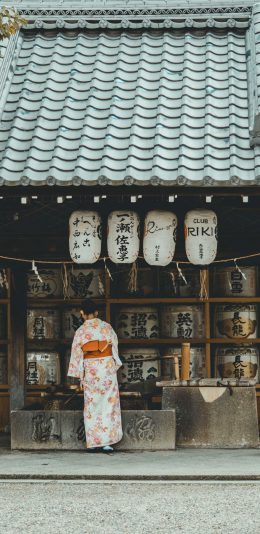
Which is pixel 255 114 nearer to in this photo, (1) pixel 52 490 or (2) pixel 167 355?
(2) pixel 167 355

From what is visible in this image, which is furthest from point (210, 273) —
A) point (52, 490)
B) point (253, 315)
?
point (52, 490)

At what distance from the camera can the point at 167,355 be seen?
13648mm

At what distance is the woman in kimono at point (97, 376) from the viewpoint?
38.2 ft

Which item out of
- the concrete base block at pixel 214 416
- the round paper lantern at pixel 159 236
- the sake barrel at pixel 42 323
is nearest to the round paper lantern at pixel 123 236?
the round paper lantern at pixel 159 236

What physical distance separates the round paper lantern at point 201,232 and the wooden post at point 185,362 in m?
1.46

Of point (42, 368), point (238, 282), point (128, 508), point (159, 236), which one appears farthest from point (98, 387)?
point (128, 508)

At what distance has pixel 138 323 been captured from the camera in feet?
44.8

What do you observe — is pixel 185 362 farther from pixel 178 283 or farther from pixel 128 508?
pixel 128 508

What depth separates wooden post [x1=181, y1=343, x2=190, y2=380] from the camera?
1238cm

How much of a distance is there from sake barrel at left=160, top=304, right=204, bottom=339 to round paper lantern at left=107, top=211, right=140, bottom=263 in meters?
2.24

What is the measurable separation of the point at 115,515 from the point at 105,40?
8.15m

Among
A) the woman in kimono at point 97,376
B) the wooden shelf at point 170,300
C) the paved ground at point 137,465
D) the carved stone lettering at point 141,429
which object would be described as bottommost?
the paved ground at point 137,465

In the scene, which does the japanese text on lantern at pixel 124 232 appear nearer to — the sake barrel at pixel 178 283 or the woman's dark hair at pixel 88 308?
the woman's dark hair at pixel 88 308

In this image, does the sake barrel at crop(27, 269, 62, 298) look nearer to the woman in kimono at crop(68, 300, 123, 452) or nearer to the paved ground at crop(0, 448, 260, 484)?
the woman in kimono at crop(68, 300, 123, 452)
